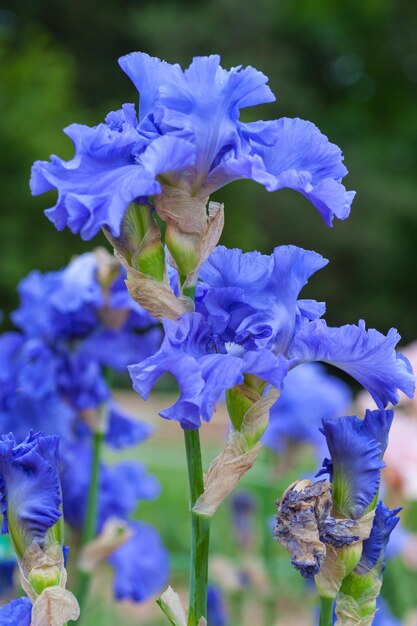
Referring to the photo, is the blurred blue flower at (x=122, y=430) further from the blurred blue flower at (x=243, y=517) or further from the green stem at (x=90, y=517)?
the blurred blue flower at (x=243, y=517)

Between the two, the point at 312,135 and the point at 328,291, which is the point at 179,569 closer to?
the point at 312,135

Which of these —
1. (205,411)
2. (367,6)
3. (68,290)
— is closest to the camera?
(205,411)

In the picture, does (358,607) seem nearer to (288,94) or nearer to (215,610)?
(215,610)

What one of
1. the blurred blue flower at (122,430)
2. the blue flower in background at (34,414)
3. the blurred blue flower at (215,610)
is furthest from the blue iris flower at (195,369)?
the blurred blue flower at (215,610)

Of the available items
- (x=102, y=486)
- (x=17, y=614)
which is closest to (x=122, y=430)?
(x=102, y=486)

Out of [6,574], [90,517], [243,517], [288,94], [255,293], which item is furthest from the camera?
[288,94]

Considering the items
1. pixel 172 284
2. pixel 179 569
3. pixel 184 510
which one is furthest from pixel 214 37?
pixel 172 284

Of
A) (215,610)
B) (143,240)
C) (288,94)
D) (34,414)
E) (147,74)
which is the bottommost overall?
(288,94)
